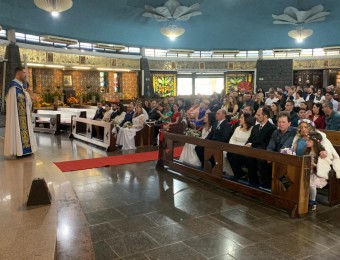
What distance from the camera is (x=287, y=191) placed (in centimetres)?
425

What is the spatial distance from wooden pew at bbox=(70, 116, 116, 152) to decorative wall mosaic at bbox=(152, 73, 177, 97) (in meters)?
10.4

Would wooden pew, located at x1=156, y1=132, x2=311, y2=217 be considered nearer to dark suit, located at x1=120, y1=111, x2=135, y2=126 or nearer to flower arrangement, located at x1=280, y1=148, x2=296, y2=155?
flower arrangement, located at x1=280, y1=148, x2=296, y2=155

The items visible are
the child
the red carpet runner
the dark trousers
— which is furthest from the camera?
the red carpet runner

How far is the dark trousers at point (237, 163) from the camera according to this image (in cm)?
526

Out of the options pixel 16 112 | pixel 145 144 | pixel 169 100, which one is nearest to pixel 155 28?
pixel 169 100

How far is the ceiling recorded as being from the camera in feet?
46.9

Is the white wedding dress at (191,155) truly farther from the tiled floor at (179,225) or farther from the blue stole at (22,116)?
the blue stole at (22,116)

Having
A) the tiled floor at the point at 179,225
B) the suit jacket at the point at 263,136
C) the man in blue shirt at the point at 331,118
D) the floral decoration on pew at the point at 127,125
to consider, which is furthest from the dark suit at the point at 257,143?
the floral decoration on pew at the point at 127,125

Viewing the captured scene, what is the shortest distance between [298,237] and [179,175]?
9.68 ft

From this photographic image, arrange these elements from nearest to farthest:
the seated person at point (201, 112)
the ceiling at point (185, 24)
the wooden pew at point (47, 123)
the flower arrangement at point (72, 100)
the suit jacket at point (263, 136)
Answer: the suit jacket at point (263, 136) < the seated person at point (201, 112) < the wooden pew at point (47, 123) < the ceiling at point (185, 24) < the flower arrangement at point (72, 100)

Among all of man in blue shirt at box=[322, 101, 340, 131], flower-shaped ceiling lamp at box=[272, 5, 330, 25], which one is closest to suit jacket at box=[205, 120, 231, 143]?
man in blue shirt at box=[322, 101, 340, 131]

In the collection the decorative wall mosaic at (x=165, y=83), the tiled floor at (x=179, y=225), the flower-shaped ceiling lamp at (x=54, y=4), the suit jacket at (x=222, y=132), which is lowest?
the tiled floor at (x=179, y=225)

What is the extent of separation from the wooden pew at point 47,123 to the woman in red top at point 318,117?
28.1 ft

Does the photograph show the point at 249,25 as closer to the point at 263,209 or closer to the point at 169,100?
the point at 169,100
